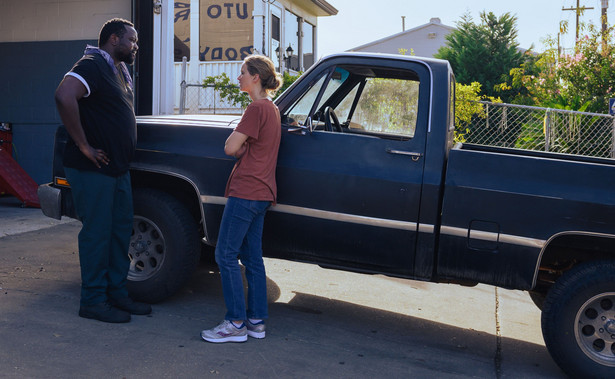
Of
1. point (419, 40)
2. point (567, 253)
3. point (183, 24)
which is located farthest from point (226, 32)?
point (419, 40)

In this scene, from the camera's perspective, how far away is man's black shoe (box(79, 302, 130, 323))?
14.5ft

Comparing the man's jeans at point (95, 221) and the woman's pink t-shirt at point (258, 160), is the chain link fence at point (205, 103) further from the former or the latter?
the woman's pink t-shirt at point (258, 160)

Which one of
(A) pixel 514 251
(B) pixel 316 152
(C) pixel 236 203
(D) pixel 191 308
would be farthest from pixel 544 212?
(D) pixel 191 308

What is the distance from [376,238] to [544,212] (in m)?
1.07

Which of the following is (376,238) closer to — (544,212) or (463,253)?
(463,253)

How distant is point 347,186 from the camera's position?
173 inches

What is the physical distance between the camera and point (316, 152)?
449cm

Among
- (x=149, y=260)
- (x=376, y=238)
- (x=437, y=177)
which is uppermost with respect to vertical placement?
(x=437, y=177)

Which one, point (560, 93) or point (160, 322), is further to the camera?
point (560, 93)

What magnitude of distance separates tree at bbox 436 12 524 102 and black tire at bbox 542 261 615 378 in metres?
22.4

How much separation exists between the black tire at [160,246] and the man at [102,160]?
0.19 meters

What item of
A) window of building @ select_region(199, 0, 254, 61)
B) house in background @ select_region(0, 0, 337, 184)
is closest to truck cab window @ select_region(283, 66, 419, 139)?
house in background @ select_region(0, 0, 337, 184)

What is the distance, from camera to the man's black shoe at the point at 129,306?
15.2 feet

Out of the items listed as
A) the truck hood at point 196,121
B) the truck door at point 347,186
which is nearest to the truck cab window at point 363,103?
the truck door at point 347,186
